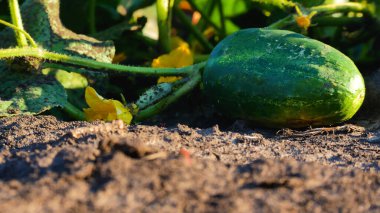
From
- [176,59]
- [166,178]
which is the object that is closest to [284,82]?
[176,59]

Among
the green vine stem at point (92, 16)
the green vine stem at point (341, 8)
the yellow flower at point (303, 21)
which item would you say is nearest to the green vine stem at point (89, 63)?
the yellow flower at point (303, 21)

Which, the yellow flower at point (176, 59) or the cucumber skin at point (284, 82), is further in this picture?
the yellow flower at point (176, 59)

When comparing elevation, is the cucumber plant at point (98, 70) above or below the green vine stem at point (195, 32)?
below

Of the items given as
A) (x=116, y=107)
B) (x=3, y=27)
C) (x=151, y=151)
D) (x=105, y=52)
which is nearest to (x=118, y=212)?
(x=151, y=151)

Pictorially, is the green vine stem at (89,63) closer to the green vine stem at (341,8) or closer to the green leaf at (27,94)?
the green leaf at (27,94)

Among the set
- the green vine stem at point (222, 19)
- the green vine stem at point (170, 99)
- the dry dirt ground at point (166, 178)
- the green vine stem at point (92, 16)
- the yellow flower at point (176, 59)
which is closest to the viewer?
the dry dirt ground at point (166, 178)

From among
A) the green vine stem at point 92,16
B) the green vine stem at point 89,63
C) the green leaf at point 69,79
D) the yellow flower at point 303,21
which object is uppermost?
the yellow flower at point 303,21

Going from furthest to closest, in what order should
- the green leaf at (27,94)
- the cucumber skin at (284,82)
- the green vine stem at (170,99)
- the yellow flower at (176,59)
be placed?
the yellow flower at (176,59)
the green vine stem at (170,99)
the green leaf at (27,94)
the cucumber skin at (284,82)

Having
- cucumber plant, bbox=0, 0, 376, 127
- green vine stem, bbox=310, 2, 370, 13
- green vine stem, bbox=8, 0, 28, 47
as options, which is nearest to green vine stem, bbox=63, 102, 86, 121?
cucumber plant, bbox=0, 0, 376, 127
